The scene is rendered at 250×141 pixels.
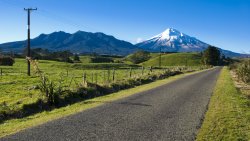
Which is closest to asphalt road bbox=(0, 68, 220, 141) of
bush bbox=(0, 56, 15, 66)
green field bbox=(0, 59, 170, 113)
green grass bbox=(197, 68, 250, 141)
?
green grass bbox=(197, 68, 250, 141)

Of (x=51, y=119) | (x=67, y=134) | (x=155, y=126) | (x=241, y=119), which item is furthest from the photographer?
(x=241, y=119)

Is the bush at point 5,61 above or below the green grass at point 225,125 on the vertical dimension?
above

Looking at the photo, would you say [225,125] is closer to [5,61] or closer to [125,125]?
[125,125]

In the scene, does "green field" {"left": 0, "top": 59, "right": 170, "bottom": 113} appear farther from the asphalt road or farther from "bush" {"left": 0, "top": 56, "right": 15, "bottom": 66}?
"bush" {"left": 0, "top": 56, "right": 15, "bottom": 66}

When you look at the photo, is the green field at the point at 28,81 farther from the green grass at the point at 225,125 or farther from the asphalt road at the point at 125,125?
the green grass at the point at 225,125

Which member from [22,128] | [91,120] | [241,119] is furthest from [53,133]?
[241,119]

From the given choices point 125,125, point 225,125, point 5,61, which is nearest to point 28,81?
point 125,125

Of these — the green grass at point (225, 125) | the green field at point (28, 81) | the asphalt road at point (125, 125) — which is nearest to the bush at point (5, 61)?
the green field at point (28, 81)

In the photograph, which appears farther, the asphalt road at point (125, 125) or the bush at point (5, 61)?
the bush at point (5, 61)

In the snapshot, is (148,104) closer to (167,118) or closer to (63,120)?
(167,118)

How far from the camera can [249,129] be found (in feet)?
43.4

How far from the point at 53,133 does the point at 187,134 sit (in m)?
4.27

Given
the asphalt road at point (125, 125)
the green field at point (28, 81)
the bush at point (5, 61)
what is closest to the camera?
the asphalt road at point (125, 125)

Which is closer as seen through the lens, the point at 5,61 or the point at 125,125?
the point at 125,125
